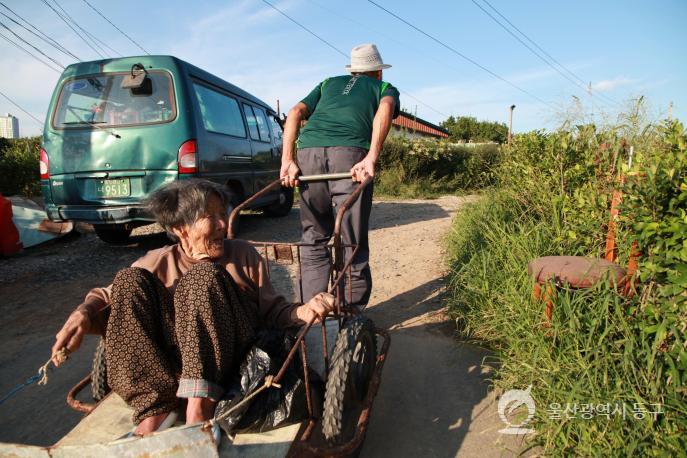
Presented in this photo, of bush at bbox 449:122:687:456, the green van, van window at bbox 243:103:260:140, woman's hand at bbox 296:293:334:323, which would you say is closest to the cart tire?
woman's hand at bbox 296:293:334:323

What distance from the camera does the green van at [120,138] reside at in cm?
486

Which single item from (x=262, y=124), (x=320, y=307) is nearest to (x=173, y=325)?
(x=320, y=307)

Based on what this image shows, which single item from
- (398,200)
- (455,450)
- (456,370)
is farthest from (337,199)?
(398,200)

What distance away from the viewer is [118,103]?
16.4ft

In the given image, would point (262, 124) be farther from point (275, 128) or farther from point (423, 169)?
point (423, 169)

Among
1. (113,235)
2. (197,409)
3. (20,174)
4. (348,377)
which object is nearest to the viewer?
(197,409)

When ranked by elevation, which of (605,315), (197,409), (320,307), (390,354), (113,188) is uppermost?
(113,188)

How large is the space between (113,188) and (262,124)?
9.87 feet

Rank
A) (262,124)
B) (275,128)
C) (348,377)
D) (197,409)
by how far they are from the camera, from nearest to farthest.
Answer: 1. (197,409)
2. (348,377)
3. (262,124)
4. (275,128)

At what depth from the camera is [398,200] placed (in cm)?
1159

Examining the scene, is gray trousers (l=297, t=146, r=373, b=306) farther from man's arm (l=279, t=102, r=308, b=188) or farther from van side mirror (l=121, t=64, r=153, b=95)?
van side mirror (l=121, t=64, r=153, b=95)

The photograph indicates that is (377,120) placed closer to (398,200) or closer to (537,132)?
(537,132)

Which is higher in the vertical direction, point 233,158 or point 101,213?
point 233,158

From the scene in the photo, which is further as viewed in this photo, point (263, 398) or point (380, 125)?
point (380, 125)
